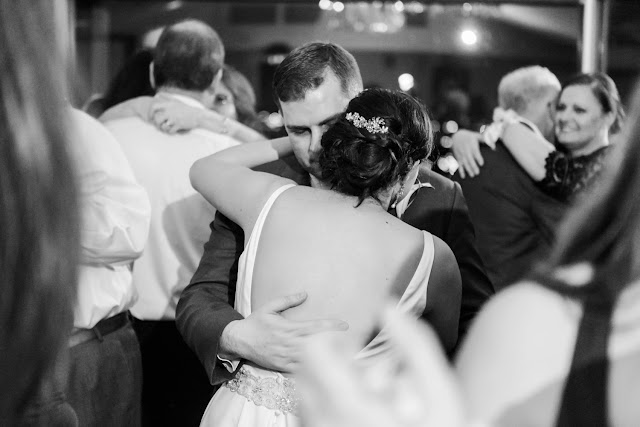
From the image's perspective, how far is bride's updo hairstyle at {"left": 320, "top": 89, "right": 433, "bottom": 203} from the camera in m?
1.95

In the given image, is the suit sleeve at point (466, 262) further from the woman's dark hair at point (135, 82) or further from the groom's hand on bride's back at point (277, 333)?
the woman's dark hair at point (135, 82)

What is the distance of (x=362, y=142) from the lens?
1.95m

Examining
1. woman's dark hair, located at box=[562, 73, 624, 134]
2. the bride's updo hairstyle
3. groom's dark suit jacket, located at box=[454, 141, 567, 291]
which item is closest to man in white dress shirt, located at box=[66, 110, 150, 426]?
the bride's updo hairstyle

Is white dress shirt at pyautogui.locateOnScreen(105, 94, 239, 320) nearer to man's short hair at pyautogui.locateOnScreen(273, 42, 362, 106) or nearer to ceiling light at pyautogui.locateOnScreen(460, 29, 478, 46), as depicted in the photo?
man's short hair at pyautogui.locateOnScreen(273, 42, 362, 106)

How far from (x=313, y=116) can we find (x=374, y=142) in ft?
0.88

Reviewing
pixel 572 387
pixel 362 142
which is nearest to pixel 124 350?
→ pixel 362 142

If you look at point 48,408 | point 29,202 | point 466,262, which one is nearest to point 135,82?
point 466,262

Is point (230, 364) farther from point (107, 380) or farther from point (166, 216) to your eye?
point (166, 216)

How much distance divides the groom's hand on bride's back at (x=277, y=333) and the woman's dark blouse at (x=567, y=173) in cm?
172

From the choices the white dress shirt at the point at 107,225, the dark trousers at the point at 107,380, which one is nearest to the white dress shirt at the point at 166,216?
the dark trousers at the point at 107,380

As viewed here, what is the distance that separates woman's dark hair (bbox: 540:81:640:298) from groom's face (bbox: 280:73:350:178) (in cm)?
119

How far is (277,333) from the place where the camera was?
6.01ft

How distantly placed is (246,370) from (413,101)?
2.38 feet

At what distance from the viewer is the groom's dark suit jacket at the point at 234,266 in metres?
2.01
